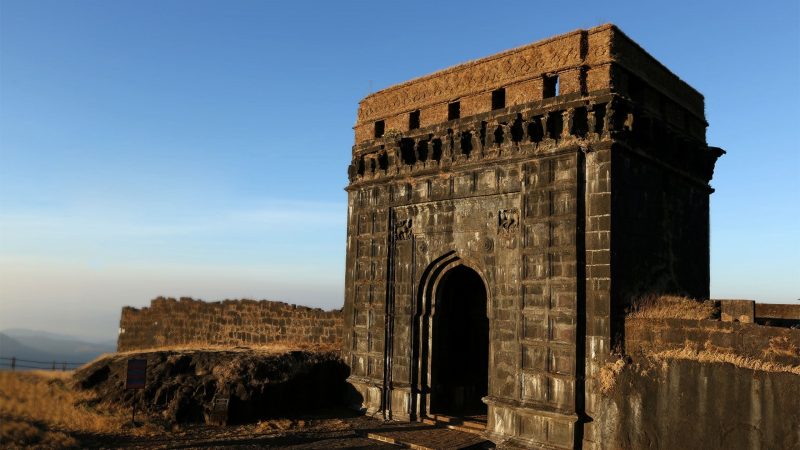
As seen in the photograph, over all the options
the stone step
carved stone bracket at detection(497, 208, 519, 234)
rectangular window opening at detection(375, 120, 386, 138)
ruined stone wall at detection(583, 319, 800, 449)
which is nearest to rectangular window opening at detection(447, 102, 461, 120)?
rectangular window opening at detection(375, 120, 386, 138)

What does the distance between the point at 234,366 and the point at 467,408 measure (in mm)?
6116

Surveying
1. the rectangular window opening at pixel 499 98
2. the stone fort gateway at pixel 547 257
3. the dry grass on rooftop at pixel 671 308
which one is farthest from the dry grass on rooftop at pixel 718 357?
the rectangular window opening at pixel 499 98

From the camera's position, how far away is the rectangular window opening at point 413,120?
50.6 ft

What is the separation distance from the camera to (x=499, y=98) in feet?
44.9

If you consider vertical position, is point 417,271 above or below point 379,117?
below

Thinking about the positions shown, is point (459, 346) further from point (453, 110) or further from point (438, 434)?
point (453, 110)

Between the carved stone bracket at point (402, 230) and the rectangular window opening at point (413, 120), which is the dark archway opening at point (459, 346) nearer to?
the carved stone bracket at point (402, 230)

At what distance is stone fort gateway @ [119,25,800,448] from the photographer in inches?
385

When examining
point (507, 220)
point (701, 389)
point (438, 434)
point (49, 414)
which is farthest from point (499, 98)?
point (49, 414)

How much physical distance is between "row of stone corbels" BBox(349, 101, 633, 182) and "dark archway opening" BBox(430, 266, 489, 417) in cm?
289

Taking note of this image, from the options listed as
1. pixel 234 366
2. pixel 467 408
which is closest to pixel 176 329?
pixel 234 366

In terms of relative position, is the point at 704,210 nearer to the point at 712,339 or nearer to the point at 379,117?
the point at 712,339

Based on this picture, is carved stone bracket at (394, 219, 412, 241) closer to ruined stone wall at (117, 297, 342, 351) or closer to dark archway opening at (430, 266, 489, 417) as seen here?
dark archway opening at (430, 266, 489, 417)

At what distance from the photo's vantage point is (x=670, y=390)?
9586 millimetres
